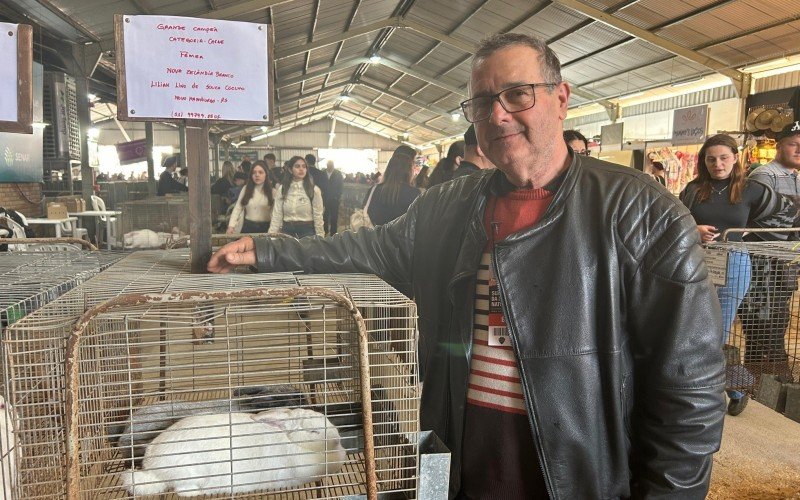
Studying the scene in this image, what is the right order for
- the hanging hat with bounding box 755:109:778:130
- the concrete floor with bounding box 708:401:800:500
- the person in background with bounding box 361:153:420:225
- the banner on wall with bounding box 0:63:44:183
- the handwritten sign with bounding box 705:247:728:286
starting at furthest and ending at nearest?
the hanging hat with bounding box 755:109:778:130 < the banner on wall with bounding box 0:63:44:183 < the person in background with bounding box 361:153:420:225 < the handwritten sign with bounding box 705:247:728:286 < the concrete floor with bounding box 708:401:800:500

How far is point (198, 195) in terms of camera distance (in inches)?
65.9

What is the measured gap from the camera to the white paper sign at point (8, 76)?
5.23 feet

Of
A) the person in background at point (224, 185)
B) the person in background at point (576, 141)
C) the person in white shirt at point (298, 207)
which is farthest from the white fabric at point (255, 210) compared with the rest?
the person in background at point (576, 141)

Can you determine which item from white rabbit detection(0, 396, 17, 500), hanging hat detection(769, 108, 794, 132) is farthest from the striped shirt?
hanging hat detection(769, 108, 794, 132)

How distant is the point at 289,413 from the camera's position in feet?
4.15

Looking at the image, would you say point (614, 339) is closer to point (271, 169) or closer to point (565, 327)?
point (565, 327)

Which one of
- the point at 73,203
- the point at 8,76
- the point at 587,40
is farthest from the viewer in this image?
the point at 587,40

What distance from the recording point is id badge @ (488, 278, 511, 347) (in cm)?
132

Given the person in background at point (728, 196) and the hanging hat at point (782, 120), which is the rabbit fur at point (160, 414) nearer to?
the person in background at point (728, 196)

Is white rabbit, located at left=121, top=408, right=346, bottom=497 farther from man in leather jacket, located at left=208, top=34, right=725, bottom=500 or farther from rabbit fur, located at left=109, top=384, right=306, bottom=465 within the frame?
man in leather jacket, located at left=208, top=34, right=725, bottom=500

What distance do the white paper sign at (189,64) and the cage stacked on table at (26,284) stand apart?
600 millimetres

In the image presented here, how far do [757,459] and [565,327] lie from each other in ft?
8.68

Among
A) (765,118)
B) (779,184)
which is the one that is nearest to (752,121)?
(765,118)

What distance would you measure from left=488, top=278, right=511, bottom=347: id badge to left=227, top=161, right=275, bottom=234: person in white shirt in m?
5.11
